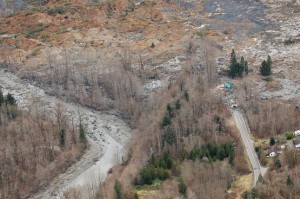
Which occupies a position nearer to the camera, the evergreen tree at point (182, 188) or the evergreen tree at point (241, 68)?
the evergreen tree at point (182, 188)

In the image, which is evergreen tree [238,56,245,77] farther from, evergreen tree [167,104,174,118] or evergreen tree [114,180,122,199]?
evergreen tree [114,180,122,199]

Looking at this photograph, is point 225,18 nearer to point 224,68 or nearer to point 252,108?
point 224,68

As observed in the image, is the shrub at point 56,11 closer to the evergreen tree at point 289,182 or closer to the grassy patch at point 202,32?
the grassy patch at point 202,32

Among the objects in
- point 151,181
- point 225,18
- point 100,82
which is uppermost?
point 225,18

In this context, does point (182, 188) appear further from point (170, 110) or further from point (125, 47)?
point (125, 47)

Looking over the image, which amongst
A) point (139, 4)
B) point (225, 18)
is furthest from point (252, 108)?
point (139, 4)

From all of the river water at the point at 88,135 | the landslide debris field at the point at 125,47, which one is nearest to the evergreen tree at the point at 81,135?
the river water at the point at 88,135

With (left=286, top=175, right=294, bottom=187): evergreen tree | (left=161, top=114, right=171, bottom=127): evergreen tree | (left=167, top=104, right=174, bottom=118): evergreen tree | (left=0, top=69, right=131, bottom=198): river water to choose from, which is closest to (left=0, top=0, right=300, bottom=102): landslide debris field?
(left=0, top=69, right=131, bottom=198): river water

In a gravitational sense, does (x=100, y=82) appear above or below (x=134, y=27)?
below

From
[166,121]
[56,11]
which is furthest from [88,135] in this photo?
[56,11]
